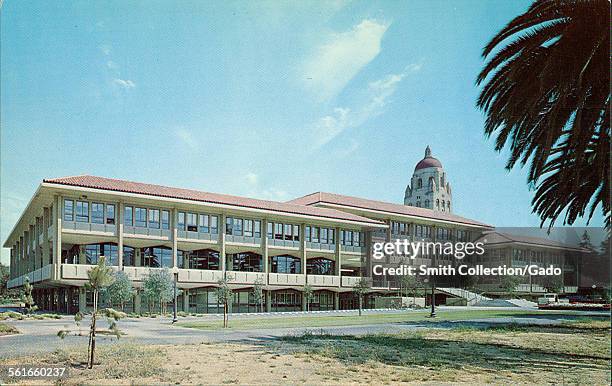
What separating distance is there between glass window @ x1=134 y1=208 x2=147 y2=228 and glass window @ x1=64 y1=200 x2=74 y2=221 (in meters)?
4.56

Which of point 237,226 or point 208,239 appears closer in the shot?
point 208,239

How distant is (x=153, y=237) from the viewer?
3984 centimetres

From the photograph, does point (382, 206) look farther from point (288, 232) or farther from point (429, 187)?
point (429, 187)

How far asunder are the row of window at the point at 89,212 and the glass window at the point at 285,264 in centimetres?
1431

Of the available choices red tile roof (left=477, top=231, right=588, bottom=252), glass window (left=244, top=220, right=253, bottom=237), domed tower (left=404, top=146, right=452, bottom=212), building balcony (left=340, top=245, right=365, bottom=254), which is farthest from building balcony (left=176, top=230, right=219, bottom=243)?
red tile roof (left=477, top=231, right=588, bottom=252)

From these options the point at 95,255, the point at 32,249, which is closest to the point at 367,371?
the point at 95,255

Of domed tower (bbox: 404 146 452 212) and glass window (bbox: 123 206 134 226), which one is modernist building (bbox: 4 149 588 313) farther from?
domed tower (bbox: 404 146 452 212)

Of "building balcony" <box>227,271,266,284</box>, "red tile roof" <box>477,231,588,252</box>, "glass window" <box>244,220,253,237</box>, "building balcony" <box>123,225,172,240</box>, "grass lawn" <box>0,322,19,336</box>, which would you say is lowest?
"grass lawn" <box>0,322,19,336</box>

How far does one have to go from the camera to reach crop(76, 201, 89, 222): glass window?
118ft

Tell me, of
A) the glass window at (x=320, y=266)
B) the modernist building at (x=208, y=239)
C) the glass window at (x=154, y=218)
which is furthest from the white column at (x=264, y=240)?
the glass window at (x=154, y=218)

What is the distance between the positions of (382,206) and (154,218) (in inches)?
631

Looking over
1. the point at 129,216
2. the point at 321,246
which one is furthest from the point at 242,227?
the point at 129,216

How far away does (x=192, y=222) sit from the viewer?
42281mm

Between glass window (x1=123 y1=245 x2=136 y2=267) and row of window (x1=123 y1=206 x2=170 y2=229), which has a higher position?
row of window (x1=123 y1=206 x2=170 y2=229)
